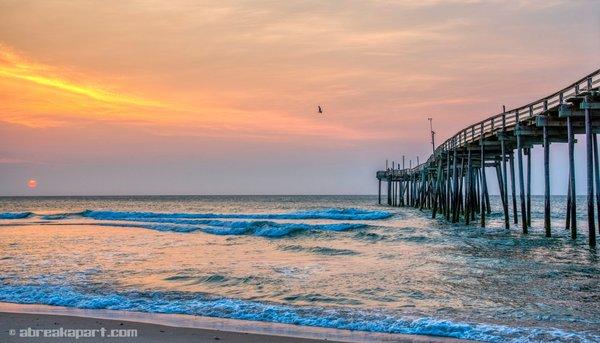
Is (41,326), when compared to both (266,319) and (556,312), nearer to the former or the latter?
(266,319)

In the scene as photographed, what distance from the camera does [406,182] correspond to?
7012 centimetres

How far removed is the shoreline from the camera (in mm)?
8602

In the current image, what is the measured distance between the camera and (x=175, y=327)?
30.8 feet

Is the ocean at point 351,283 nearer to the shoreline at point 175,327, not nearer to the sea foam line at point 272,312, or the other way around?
the sea foam line at point 272,312

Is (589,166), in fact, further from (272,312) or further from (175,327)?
(175,327)

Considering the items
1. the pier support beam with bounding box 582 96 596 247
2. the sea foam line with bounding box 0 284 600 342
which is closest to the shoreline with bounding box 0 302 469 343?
the sea foam line with bounding box 0 284 600 342

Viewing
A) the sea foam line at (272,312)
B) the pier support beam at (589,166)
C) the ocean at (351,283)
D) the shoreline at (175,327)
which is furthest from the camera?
the pier support beam at (589,166)

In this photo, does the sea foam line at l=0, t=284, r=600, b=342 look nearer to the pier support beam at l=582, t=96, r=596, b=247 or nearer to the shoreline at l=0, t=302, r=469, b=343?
the shoreline at l=0, t=302, r=469, b=343

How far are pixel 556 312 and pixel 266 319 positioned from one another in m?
5.15

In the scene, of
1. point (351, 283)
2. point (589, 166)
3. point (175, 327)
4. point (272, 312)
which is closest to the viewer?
point (175, 327)

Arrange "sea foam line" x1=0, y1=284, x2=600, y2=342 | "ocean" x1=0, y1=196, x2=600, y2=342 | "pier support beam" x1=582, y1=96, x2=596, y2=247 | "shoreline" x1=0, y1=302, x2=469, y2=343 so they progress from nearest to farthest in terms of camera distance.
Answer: "shoreline" x1=0, y1=302, x2=469, y2=343 → "sea foam line" x1=0, y1=284, x2=600, y2=342 → "ocean" x1=0, y1=196, x2=600, y2=342 → "pier support beam" x1=582, y1=96, x2=596, y2=247

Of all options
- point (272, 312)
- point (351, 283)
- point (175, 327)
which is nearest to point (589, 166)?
point (351, 283)

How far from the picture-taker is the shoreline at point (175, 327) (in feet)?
28.2

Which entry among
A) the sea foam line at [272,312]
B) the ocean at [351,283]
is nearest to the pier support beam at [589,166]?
the ocean at [351,283]
